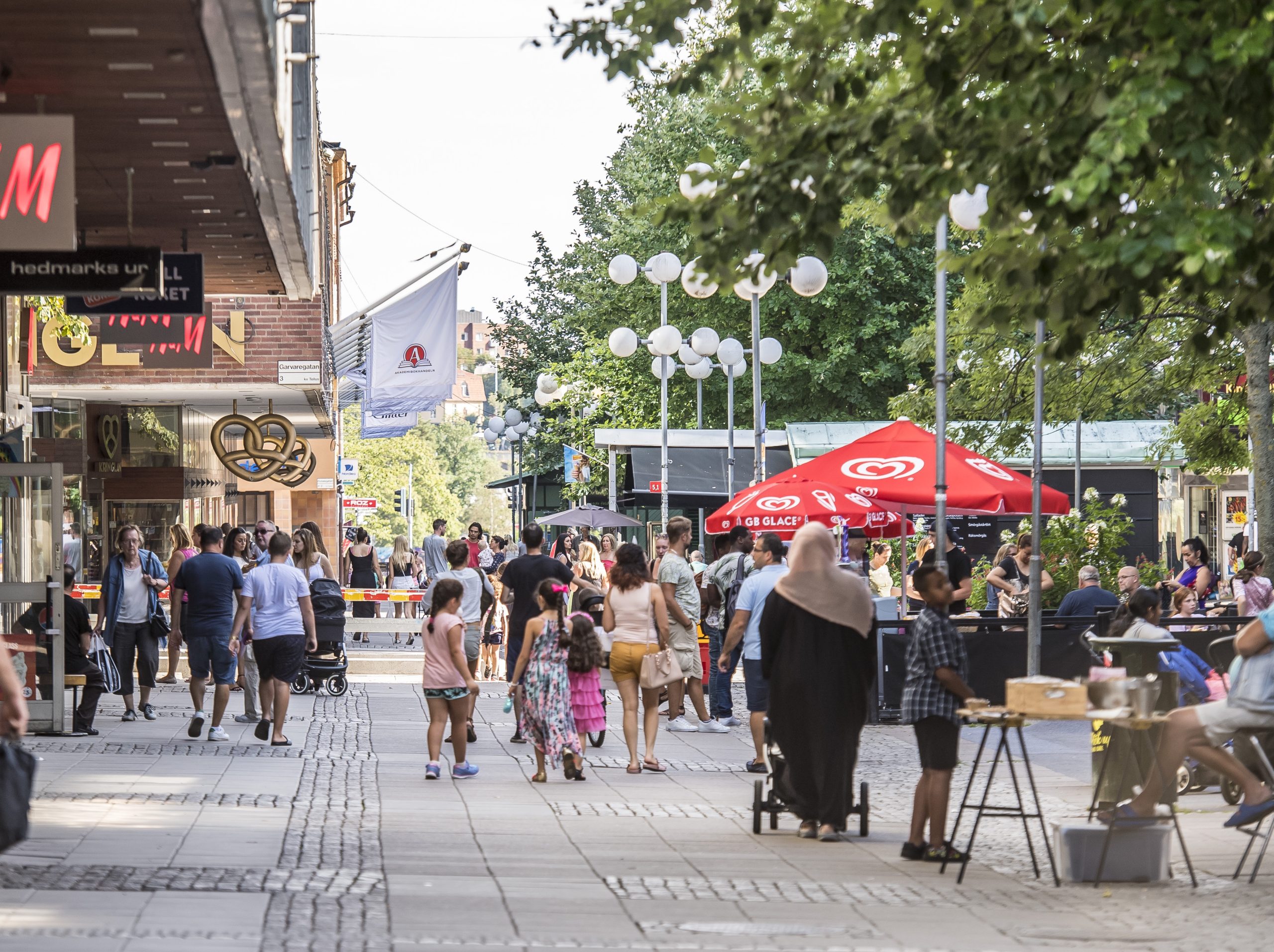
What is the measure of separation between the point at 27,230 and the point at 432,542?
19.1m

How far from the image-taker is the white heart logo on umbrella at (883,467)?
51.5 feet

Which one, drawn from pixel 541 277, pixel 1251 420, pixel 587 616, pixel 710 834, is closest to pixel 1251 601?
pixel 1251 420

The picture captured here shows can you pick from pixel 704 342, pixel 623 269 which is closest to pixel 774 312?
pixel 704 342

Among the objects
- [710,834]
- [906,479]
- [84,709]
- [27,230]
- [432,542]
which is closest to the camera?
[27,230]

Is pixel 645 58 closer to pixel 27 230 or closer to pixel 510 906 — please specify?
pixel 27 230

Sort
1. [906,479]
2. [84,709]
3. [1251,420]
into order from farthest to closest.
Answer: [1251,420] < [906,479] < [84,709]

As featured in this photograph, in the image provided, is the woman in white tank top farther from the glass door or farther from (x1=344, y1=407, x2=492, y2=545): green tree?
(x1=344, y1=407, x2=492, y2=545): green tree

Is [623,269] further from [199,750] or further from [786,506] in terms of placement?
[199,750]

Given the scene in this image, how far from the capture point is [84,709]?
14625mm

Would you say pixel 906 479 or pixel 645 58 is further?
pixel 906 479

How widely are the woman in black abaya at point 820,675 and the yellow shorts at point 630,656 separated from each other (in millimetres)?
3320

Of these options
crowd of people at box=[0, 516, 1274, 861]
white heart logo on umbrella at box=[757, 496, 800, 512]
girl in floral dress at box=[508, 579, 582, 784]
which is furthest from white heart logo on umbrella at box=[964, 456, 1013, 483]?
girl in floral dress at box=[508, 579, 582, 784]

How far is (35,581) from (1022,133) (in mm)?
9287

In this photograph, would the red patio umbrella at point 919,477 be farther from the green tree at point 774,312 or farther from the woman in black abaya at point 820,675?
the green tree at point 774,312
